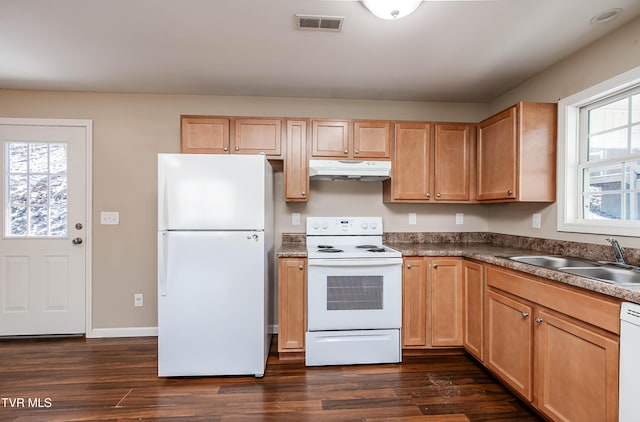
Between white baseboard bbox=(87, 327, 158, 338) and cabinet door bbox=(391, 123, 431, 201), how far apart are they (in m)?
2.72

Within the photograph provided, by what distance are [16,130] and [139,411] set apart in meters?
2.87

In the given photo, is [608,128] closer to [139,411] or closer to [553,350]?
[553,350]

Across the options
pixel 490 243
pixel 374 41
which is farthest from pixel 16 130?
pixel 490 243

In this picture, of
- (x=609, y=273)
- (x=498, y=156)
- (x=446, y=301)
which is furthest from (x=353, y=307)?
(x=498, y=156)

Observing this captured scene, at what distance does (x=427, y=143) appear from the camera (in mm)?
2816

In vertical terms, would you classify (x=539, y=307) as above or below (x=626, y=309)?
below

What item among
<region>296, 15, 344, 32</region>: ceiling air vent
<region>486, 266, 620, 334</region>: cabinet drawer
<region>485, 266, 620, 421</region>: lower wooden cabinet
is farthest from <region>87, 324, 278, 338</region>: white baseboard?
<region>296, 15, 344, 32</region>: ceiling air vent

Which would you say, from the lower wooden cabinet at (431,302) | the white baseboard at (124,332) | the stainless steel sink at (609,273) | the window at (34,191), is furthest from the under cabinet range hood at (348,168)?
the window at (34,191)

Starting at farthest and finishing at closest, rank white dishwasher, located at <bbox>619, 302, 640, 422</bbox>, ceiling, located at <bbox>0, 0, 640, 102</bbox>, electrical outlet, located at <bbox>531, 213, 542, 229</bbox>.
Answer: electrical outlet, located at <bbox>531, 213, 542, 229</bbox> < ceiling, located at <bbox>0, 0, 640, 102</bbox> < white dishwasher, located at <bbox>619, 302, 640, 422</bbox>

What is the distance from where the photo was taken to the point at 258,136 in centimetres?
271

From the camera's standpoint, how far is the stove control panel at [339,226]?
299 centimetres

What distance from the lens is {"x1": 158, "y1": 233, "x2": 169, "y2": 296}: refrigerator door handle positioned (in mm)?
2127

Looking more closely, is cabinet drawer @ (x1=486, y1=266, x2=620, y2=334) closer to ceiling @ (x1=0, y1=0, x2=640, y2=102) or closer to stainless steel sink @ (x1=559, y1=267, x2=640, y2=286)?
stainless steel sink @ (x1=559, y1=267, x2=640, y2=286)

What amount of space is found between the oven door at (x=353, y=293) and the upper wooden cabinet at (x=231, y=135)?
115 cm
